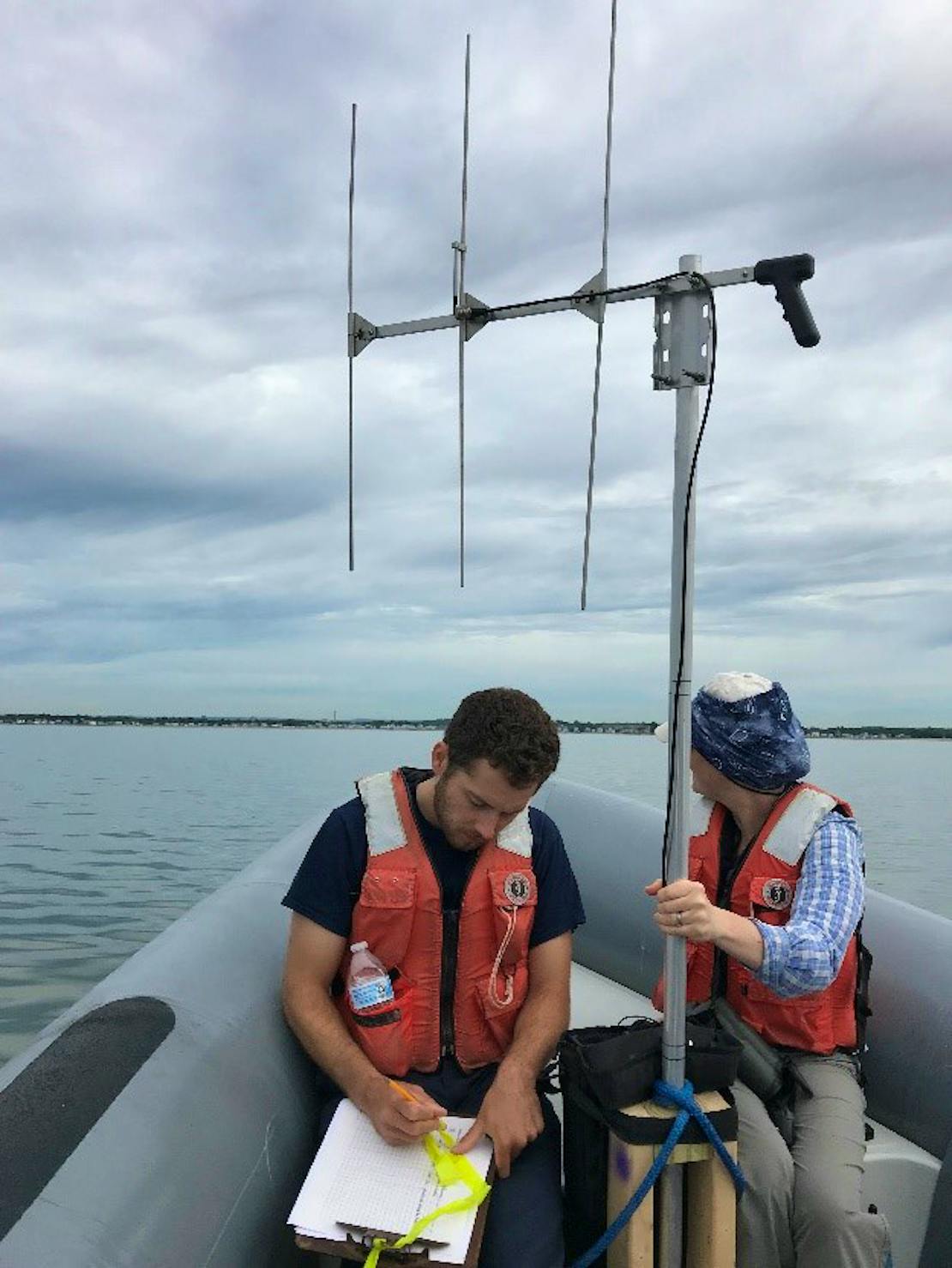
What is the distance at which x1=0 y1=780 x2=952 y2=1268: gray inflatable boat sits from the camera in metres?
1.76

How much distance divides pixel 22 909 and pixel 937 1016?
8.49m

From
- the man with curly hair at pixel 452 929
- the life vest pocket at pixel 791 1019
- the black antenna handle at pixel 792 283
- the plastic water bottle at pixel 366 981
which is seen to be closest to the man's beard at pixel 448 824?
the man with curly hair at pixel 452 929

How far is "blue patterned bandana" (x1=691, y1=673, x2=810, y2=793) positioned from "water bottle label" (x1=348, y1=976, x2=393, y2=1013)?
2.72ft

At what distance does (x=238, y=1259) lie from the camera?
1958 millimetres

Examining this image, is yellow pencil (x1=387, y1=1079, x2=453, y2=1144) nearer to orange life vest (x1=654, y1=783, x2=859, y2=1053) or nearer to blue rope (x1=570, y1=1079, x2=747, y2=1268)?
blue rope (x1=570, y1=1079, x2=747, y2=1268)

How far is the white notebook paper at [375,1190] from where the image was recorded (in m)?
1.89

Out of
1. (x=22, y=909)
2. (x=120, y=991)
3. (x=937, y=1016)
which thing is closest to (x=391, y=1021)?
(x=120, y=991)

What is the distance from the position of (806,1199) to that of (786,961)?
1.50 feet

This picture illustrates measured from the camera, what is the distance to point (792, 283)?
190 cm

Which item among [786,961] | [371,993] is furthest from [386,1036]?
[786,961]

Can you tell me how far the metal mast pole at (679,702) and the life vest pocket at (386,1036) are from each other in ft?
1.88

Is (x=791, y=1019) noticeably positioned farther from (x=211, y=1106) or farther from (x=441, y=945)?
(x=211, y=1106)

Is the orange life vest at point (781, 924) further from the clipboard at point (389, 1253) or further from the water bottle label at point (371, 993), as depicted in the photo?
the clipboard at point (389, 1253)

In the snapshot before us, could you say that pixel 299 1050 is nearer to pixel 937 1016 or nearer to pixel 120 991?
pixel 120 991
